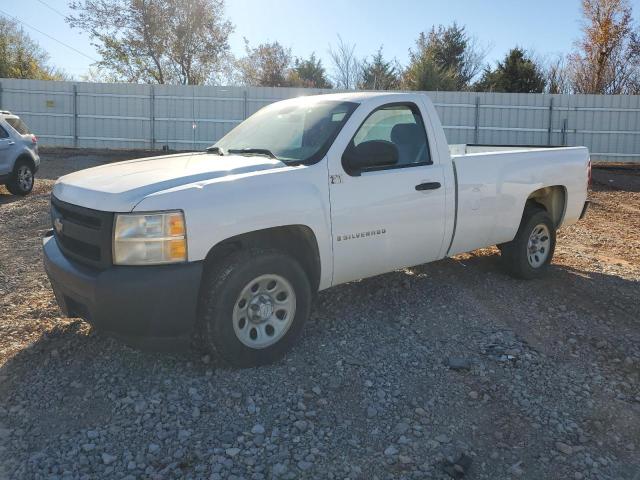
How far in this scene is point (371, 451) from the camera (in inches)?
127

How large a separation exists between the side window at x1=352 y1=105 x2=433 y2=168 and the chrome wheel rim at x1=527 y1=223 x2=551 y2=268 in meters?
1.98

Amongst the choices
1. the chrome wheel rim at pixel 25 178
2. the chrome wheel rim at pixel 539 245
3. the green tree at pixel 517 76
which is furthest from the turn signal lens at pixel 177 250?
the green tree at pixel 517 76

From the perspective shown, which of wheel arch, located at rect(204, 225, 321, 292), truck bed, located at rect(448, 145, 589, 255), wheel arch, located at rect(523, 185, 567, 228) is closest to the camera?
wheel arch, located at rect(204, 225, 321, 292)

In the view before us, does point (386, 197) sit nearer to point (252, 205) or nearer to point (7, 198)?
point (252, 205)

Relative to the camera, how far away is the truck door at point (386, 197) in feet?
14.3

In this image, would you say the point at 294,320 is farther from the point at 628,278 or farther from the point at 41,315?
the point at 628,278

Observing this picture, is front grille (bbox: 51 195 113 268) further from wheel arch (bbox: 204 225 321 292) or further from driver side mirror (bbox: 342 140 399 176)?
driver side mirror (bbox: 342 140 399 176)

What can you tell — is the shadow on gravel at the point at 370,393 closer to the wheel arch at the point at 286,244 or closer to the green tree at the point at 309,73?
the wheel arch at the point at 286,244

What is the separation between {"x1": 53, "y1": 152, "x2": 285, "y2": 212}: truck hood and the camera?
362 centimetres

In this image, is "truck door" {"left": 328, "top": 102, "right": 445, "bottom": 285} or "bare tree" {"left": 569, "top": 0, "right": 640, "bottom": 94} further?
"bare tree" {"left": 569, "top": 0, "right": 640, "bottom": 94}

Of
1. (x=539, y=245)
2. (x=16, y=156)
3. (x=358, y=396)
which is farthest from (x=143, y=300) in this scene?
(x=16, y=156)

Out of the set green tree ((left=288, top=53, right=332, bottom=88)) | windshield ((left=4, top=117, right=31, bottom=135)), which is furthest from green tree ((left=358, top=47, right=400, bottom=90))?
windshield ((left=4, top=117, right=31, bottom=135))

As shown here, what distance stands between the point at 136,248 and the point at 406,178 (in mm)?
2249

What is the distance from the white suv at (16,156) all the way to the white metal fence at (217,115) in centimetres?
870
